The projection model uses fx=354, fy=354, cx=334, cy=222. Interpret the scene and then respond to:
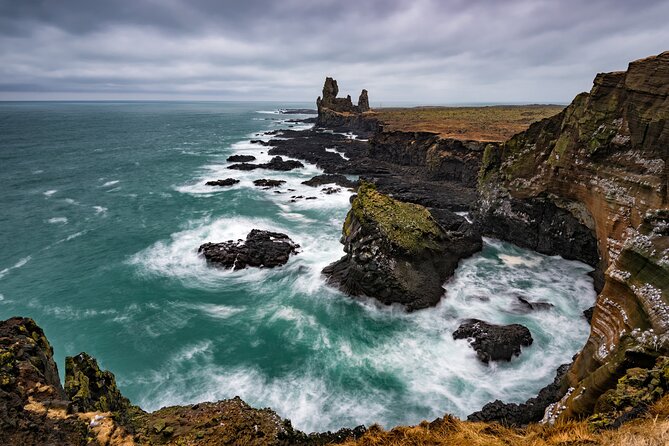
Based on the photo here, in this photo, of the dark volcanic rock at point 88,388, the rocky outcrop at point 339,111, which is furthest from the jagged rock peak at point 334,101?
the dark volcanic rock at point 88,388

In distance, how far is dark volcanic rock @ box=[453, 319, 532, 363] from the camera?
69.3ft

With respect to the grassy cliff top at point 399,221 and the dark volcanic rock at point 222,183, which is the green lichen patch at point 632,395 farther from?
the dark volcanic rock at point 222,183

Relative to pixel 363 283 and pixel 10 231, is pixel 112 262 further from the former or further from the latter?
pixel 363 283

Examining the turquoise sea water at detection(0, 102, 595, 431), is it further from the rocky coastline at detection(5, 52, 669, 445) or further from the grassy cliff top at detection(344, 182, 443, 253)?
the grassy cliff top at detection(344, 182, 443, 253)

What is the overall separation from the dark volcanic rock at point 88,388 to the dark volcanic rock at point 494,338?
18686 mm

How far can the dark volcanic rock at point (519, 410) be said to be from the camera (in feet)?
53.0

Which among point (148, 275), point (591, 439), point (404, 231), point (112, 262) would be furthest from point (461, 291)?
point (112, 262)

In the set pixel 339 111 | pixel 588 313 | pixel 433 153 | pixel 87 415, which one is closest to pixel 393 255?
pixel 588 313

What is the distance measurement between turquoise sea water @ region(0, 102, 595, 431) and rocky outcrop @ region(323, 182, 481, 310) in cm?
119

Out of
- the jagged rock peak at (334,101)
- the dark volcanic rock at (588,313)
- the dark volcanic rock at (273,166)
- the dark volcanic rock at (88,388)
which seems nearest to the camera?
the dark volcanic rock at (88,388)

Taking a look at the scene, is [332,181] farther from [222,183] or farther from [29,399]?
[29,399]

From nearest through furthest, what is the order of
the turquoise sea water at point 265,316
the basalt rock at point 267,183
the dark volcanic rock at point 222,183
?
the turquoise sea water at point 265,316 < the basalt rock at point 267,183 < the dark volcanic rock at point 222,183

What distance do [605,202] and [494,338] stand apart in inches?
472

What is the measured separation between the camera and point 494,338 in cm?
2155
